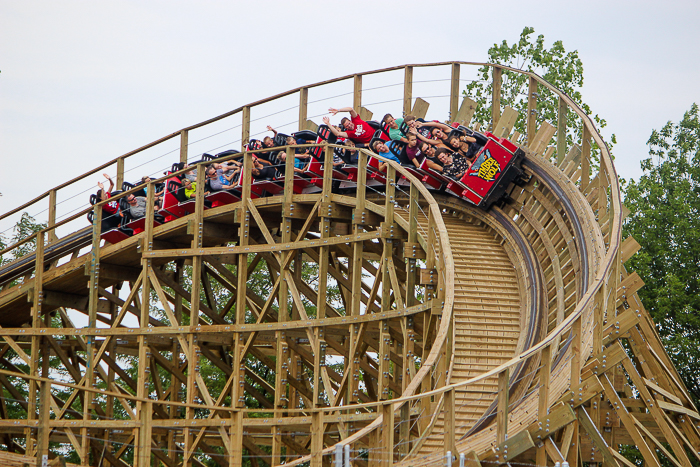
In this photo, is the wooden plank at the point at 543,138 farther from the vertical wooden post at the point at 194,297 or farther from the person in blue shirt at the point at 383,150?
the vertical wooden post at the point at 194,297

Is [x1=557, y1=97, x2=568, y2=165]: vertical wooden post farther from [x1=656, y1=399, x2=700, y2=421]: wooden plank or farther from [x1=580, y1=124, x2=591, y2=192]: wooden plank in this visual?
[x1=656, y1=399, x2=700, y2=421]: wooden plank

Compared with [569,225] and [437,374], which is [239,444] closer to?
[437,374]

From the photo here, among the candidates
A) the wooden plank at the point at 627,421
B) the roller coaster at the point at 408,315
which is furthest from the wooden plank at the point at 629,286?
the wooden plank at the point at 627,421

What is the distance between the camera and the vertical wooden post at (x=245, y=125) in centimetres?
1739

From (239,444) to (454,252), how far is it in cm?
496

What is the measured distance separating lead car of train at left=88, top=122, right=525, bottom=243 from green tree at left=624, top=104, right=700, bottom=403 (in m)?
9.15

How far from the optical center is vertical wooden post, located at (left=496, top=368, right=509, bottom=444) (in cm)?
901

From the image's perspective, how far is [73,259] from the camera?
16.4 m

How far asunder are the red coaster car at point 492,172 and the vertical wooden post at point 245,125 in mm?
4841

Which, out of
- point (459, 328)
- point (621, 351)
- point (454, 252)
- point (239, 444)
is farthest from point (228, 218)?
point (621, 351)

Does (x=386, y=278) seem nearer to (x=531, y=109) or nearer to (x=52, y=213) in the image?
(x=531, y=109)

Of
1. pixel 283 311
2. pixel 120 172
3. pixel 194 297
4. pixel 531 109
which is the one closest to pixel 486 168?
pixel 531 109

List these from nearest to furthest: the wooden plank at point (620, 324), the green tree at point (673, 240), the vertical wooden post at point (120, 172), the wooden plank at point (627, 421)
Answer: the wooden plank at point (627, 421), the wooden plank at point (620, 324), the vertical wooden post at point (120, 172), the green tree at point (673, 240)

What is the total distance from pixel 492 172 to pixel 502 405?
564 cm
